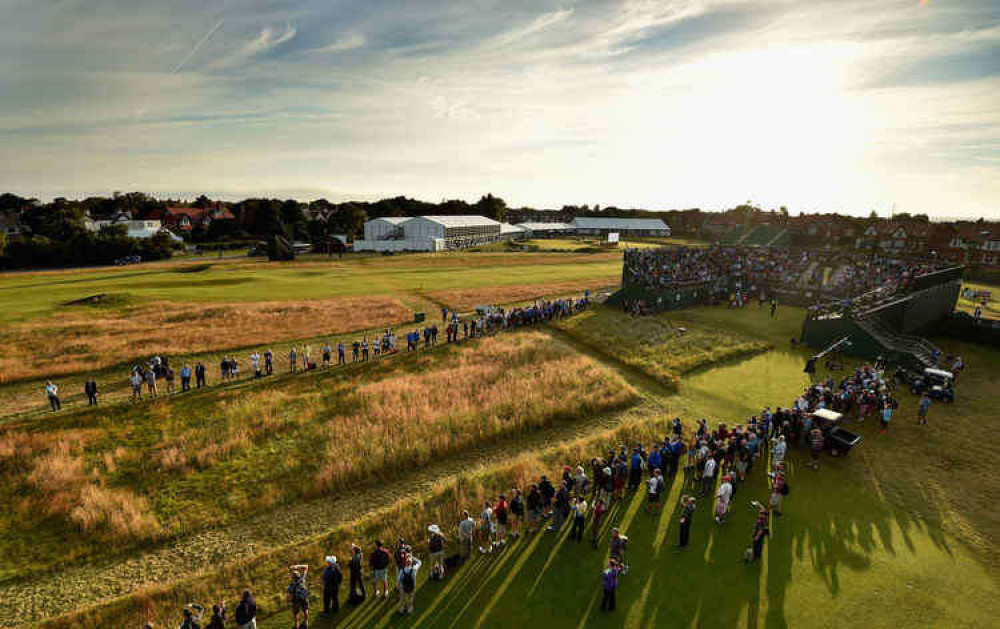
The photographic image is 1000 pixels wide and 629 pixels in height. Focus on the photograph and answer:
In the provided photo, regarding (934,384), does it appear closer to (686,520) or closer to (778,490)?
(778,490)

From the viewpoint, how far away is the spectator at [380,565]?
10.3 meters

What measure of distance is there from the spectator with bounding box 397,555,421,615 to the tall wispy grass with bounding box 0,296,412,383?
80.7ft

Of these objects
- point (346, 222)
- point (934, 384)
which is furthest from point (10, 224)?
point (934, 384)

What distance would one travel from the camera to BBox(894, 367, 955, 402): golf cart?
21.4 metres

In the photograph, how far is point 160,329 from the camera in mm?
32156

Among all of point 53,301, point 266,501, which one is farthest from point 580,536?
point 53,301

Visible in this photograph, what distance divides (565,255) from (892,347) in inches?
2484

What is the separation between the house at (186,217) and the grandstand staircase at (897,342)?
12947cm

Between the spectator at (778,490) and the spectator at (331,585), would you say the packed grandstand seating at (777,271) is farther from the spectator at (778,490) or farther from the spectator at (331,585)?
the spectator at (331,585)

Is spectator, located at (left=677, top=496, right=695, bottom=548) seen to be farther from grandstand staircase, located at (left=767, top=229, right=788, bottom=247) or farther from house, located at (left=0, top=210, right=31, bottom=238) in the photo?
house, located at (left=0, top=210, right=31, bottom=238)

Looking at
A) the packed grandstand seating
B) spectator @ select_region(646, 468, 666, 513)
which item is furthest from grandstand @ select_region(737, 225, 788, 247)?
spectator @ select_region(646, 468, 666, 513)

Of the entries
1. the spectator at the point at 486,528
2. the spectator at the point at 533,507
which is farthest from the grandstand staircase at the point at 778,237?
the spectator at the point at 486,528

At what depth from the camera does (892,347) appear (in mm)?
26219

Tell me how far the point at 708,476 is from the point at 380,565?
9849 mm
